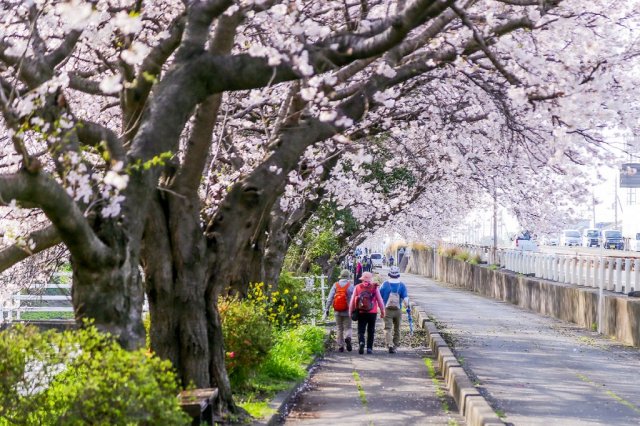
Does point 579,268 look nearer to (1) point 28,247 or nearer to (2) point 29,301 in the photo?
(2) point 29,301

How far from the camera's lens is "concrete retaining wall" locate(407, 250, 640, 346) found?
22.1 metres

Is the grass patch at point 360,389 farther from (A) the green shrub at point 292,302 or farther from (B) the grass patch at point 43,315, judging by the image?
(B) the grass patch at point 43,315

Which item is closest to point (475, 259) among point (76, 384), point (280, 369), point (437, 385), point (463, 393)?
point (437, 385)

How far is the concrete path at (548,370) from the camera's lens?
492 inches

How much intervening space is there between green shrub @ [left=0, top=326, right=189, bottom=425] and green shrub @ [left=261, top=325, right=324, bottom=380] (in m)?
7.03

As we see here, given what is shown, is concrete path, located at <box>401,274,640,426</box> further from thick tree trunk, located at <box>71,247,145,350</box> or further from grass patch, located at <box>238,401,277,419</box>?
thick tree trunk, located at <box>71,247,145,350</box>

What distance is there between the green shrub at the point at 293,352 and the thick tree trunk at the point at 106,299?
619 centimetres

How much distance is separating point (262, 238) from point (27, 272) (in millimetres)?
4117

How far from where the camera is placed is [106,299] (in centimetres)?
782

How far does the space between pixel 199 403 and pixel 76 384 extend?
2269mm

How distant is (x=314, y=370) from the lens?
17.7 meters

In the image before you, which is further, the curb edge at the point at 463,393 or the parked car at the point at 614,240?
the parked car at the point at 614,240

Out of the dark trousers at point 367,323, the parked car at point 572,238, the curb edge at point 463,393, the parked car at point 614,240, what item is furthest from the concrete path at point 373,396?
the parked car at point 572,238

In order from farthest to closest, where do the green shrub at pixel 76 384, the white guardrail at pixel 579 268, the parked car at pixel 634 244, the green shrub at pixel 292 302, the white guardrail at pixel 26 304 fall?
the parked car at pixel 634 244
the white guardrail at pixel 579 268
the green shrub at pixel 292 302
the white guardrail at pixel 26 304
the green shrub at pixel 76 384
